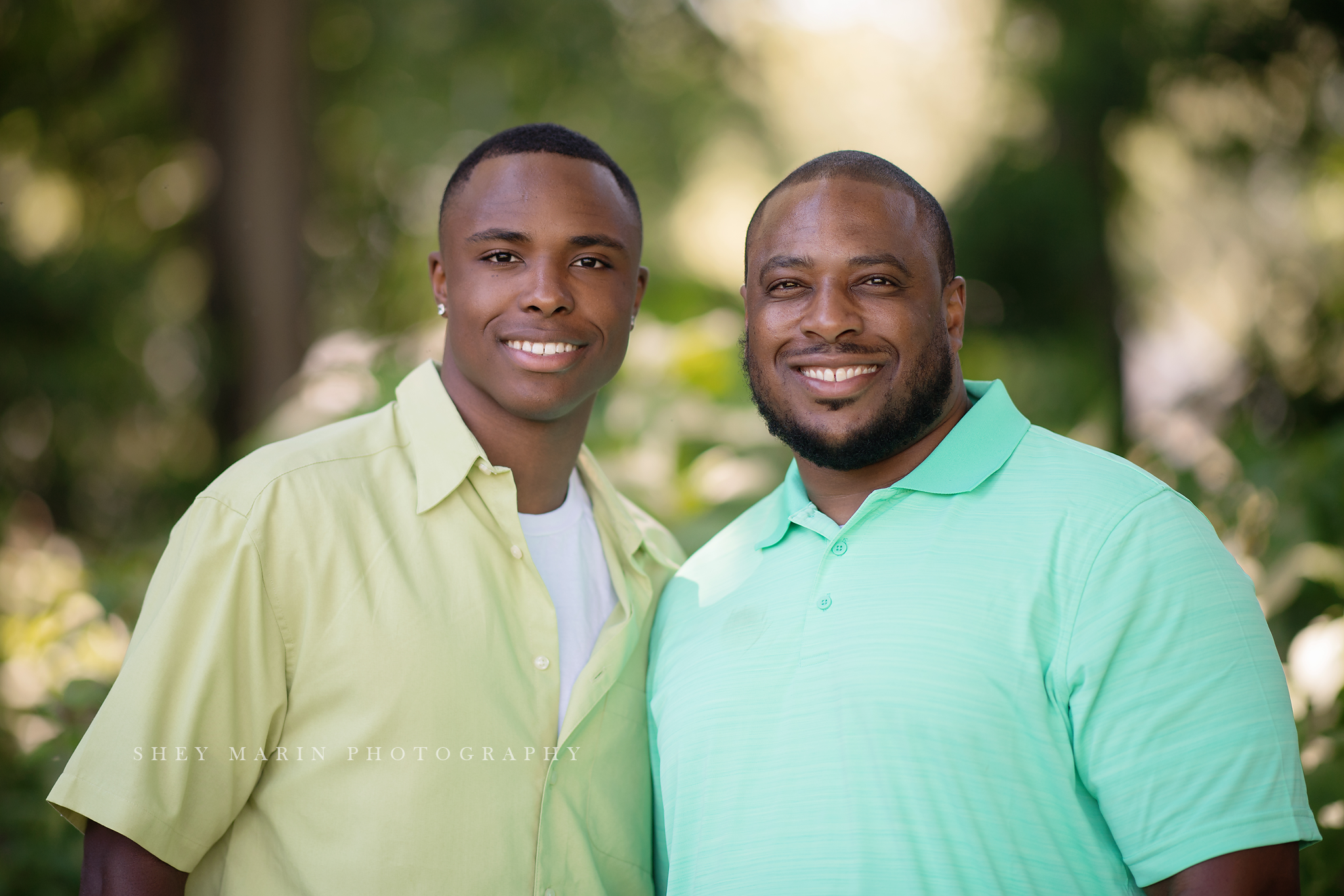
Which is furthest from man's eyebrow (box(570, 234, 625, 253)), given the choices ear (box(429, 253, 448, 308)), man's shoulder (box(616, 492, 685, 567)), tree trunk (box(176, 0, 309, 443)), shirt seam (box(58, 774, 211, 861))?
tree trunk (box(176, 0, 309, 443))

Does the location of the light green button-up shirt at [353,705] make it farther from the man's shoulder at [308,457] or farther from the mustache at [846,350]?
the mustache at [846,350]

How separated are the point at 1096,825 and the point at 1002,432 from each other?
2.57 ft

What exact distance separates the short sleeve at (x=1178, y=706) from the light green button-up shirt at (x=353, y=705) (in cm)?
103

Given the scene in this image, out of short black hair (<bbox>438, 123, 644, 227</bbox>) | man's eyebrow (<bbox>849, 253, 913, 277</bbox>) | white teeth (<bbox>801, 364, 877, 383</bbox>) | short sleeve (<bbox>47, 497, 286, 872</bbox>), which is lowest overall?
short sleeve (<bbox>47, 497, 286, 872</bbox>)

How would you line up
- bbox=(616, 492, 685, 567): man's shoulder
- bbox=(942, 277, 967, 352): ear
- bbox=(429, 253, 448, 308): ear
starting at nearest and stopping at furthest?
1. bbox=(942, 277, 967, 352): ear
2. bbox=(429, 253, 448, 308): ear
3. bbox=(616, 492, 685, 567): man's shoulder

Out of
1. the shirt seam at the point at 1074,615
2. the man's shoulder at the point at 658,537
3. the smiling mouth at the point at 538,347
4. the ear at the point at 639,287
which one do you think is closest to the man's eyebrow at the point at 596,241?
the ear at the point at 639,287

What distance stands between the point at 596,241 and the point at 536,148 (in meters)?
0.27

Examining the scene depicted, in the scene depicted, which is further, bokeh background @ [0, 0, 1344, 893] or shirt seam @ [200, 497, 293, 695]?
bokeh background @ [0, 0, 1344, 893]

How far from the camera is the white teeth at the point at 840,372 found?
226 centimetres

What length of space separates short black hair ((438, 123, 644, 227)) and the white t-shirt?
0.78 m

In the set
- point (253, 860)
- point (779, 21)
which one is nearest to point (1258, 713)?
point (253, 860)

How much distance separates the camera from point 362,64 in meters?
9.66

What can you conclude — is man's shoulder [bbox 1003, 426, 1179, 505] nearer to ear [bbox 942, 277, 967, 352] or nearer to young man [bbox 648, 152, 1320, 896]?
A: young man [bbox 648, 152, 1320, 896]

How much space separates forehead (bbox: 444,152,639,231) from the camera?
249 cm
